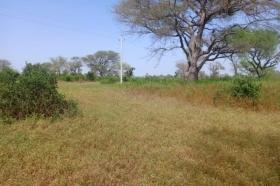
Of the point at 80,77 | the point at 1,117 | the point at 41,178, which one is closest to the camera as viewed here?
the point at 41,178

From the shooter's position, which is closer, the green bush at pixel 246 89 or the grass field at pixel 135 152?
the grass field at pixel 135 152

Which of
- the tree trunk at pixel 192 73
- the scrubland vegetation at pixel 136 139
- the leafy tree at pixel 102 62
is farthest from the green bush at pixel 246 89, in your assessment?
the leafy tree at pixel 102 62

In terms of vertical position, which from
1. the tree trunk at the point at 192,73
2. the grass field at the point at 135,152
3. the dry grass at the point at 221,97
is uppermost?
the tree trunk at the point at 192,73

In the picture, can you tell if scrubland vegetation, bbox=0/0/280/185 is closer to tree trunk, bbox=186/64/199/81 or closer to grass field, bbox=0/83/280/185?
grass field, bbox=0/83/280/185

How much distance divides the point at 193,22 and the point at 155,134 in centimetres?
1566

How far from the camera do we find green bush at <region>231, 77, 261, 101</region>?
42.3ft

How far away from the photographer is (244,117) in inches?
391

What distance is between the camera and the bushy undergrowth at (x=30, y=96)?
7.57 m

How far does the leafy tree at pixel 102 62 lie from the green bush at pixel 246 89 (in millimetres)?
59266

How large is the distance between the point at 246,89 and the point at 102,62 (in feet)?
201

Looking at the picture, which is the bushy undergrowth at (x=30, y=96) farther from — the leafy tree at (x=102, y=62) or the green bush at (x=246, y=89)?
the leafy tree at (x=102, y=62)

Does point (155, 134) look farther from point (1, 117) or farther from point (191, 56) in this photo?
point (191, 56)

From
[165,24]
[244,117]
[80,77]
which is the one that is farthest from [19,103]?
[80,77]

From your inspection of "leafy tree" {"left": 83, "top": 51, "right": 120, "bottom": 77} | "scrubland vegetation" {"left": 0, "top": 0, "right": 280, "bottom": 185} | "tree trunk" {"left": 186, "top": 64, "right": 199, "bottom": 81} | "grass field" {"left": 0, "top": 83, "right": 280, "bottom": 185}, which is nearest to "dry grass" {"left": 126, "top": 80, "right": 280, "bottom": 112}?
"scrubland vegetation" {"left": 0, "top": 0, "right": 280, "bottom": 185}
